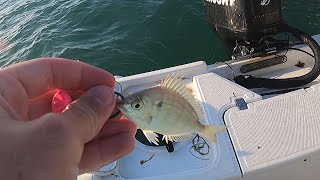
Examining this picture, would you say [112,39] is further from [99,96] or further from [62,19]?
[99,96]

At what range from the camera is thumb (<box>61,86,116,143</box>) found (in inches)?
57.2

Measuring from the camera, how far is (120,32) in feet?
22.8

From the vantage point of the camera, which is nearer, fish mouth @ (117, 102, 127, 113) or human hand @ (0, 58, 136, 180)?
human hand @ (0, 58, 136, 180)

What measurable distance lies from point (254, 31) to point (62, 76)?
2.63 m

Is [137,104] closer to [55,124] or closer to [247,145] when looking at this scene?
[55,124]

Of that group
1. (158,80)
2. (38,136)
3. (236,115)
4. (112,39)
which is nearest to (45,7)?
(112,39)

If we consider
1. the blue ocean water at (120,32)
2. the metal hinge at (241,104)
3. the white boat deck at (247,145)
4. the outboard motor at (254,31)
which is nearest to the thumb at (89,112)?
the white boat deck at (247,145)

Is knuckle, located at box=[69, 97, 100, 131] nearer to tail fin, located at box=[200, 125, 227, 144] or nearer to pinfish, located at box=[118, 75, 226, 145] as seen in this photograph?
pinfish, located at box=[118, 75, 226, 145]

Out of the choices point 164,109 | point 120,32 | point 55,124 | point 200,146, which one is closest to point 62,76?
point 164,109

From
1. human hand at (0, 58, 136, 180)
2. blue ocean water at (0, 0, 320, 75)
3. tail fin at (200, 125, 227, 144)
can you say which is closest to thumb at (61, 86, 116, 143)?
human hand at (0, 58, 136, 180)

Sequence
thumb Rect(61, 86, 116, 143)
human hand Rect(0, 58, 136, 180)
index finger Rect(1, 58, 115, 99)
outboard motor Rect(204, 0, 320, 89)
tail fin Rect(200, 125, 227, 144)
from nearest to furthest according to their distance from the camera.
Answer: human hand Rect(0, 58, 136, 180) → thumb Rect(61, 86, 116, 143) → index finger Rect(1, 58, 115, 99) → tail fin Rect(200, 125, 227, 144) → outboard motor Rect(204, 0, 320, 89)

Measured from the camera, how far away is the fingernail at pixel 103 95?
1.65 meters

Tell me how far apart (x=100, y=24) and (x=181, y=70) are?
12.6 ft

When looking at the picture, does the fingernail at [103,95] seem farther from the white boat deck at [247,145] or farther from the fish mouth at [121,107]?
the white boat deck at [247,145]
